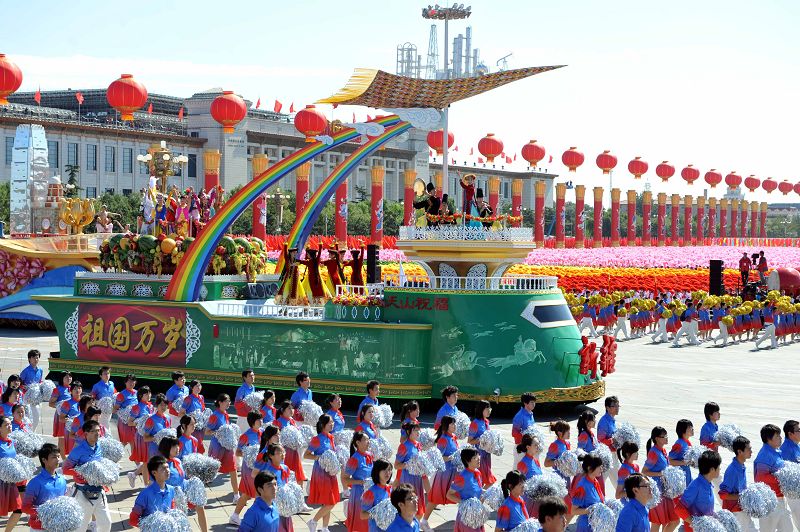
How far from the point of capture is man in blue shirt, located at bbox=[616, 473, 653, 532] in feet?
29.3

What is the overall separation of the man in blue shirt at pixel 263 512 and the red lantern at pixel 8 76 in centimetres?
2777

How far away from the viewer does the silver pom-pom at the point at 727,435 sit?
1201cm

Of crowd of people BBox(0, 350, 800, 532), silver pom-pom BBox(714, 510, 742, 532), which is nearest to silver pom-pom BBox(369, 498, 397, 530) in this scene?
crowd of people BBox(0, 350, 800, 532)

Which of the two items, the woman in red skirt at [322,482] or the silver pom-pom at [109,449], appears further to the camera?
the woman in red skirt at [322,482]

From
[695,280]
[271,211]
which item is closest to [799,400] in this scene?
[695,280]

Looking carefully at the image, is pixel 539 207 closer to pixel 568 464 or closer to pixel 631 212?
pixel 631 212

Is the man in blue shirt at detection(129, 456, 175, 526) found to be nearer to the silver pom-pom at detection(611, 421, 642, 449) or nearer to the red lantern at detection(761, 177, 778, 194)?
the silver pom-pom at detection(611, 421, 642, 449)

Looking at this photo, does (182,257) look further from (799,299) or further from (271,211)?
(271,211)

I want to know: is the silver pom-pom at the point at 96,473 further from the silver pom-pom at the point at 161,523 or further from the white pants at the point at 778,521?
the white pants at the point at 778,521

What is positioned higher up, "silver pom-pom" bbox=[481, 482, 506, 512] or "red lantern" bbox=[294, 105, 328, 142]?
"red lantern" bbox=[294, 105, 328, 142]

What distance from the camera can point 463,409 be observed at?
1906 centimetres

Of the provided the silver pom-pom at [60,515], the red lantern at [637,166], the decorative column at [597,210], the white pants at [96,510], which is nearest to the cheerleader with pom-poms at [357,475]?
the white pants at [96,510]

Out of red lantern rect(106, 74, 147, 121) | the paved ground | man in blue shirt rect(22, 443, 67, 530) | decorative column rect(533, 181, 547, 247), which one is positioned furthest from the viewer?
decorative column rect(533, 181, 547, 247)

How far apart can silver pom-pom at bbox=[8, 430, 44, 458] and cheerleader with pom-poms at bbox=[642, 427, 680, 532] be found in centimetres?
655
